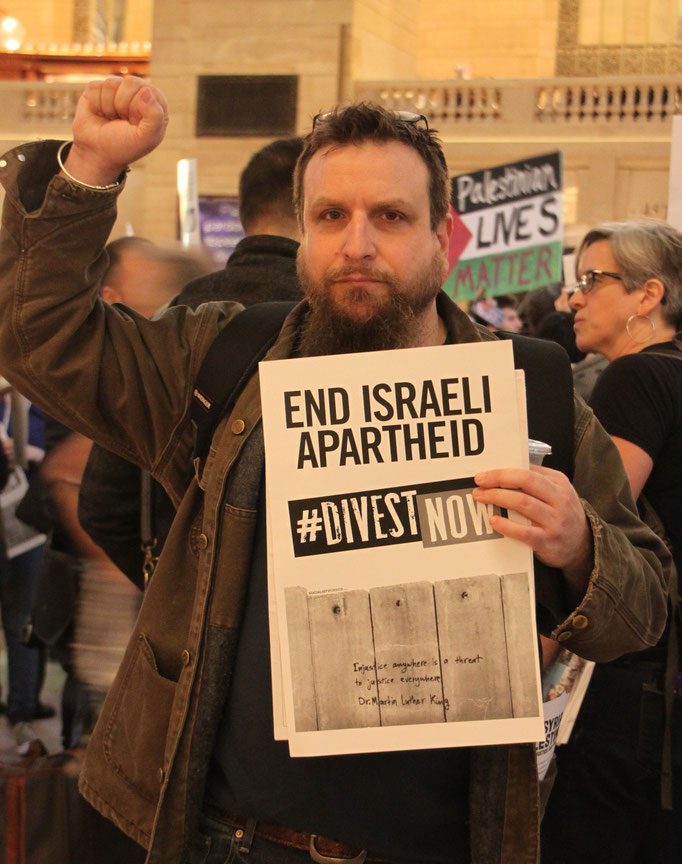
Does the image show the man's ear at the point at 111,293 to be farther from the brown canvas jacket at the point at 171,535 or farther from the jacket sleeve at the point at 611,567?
the jacket sleeve at the point at 611,567

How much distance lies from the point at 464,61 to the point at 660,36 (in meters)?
3.75

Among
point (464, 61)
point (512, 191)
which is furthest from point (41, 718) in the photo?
point (464, 61)

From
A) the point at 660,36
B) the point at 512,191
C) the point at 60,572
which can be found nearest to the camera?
the point at 60,572

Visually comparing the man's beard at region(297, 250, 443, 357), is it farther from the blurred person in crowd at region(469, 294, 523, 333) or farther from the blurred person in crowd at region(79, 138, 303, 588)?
the blurred person in crowd at region(469, 294, 523, 333)

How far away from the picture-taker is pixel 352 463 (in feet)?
5.57

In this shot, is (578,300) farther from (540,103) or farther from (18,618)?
(540,103)

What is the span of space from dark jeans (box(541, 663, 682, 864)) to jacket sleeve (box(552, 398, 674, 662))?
1039mm

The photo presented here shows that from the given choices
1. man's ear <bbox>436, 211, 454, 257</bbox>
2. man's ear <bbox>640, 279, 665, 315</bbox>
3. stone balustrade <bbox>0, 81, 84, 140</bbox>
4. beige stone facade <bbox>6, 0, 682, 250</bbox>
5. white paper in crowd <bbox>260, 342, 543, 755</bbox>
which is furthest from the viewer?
stone balustrade <bbox>0, 81, 84, 140</bbox>

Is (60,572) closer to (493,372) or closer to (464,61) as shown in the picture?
(493,372)

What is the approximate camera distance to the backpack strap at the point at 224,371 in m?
1.89

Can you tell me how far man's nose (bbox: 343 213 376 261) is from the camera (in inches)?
72.1

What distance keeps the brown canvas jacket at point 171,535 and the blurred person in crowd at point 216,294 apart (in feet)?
2.26

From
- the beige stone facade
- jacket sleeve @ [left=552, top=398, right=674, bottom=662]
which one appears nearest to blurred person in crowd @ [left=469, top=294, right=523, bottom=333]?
jacket sleeve @ [left=552, top=398, right=674, bottom=662]

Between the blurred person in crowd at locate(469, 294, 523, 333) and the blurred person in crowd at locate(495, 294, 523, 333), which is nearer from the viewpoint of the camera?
the blurred person in crowd at locate(469, 294, 523, 333)
